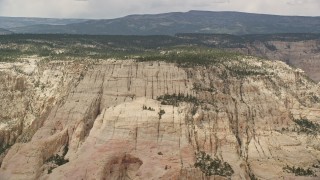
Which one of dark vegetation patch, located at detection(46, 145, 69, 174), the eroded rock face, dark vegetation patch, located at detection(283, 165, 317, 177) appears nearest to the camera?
the eroded rock face

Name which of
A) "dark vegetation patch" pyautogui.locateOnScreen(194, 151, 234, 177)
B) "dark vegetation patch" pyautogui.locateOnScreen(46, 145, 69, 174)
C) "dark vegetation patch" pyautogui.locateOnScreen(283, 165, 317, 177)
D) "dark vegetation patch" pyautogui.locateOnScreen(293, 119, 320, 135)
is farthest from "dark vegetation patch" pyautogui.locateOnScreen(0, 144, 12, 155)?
"dark vegetation patch" pyautogui.locateOnScreen(293, 119, 320, 135)

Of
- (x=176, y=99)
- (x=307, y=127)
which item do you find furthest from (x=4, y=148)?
(x=307, y=127)

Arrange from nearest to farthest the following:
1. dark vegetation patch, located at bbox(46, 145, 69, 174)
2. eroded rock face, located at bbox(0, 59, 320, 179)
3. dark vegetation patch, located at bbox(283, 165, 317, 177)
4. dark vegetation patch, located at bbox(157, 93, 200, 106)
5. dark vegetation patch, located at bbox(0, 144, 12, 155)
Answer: eroded rock face, located at bbox(0, 59, 320, 179), dark vegetation patch, located at bbox(46, 145, 69, 174), dark vegetation patch, located at bbox(283, 165, 317, 177), dark vegetation patch, located at bbox(157, 93, 200, 106), dark vegetation patch, located at bbox(0, 144, 12, 155)

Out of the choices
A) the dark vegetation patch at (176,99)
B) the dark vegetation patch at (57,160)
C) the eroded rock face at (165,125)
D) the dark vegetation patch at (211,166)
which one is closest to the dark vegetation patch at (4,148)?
the eroded rock face at (165,125)

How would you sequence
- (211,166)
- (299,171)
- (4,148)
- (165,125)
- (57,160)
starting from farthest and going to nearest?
(4,148) < (165,125) < (57,160) < (299,171) < (211,166)

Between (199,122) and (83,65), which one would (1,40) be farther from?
(199,122)

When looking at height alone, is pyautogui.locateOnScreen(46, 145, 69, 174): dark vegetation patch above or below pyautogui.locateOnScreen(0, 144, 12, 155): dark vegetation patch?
above

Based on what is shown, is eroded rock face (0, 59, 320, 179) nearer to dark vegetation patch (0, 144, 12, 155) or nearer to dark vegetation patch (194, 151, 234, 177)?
dark vegetation patch (194, 151, 234, 177)

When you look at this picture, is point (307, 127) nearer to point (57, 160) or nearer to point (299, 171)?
point (299, 171)

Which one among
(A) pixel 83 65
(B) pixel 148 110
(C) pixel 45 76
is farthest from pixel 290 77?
(C) pixel 45 76
